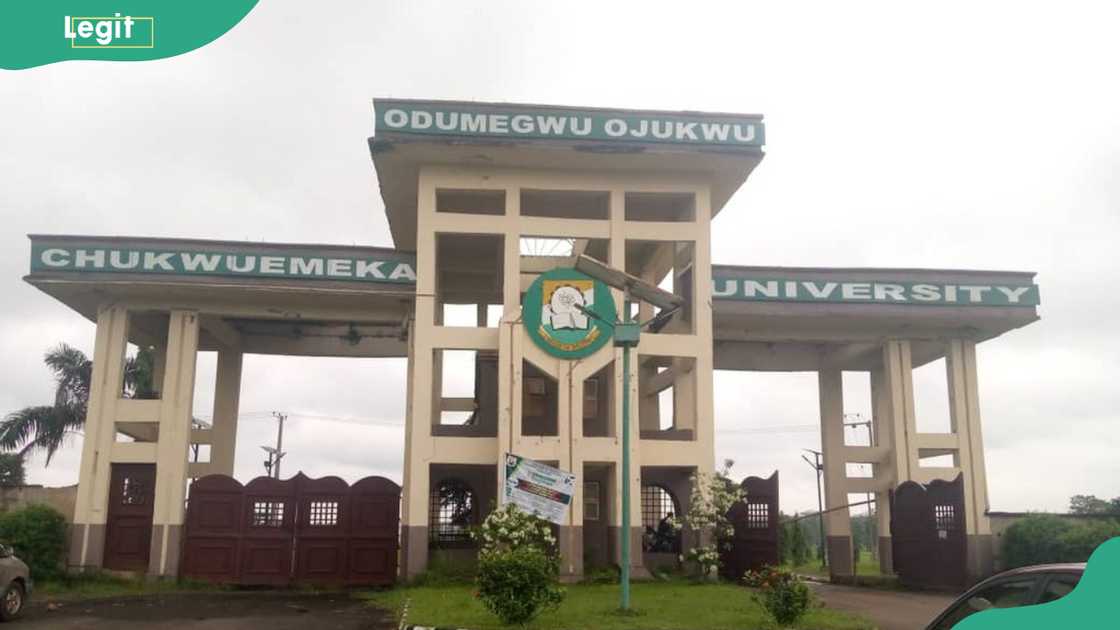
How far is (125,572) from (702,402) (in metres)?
14.3

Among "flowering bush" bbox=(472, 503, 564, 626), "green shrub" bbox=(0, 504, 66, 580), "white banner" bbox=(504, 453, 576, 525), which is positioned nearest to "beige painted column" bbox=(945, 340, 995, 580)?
"white banner" bbox=(504, 453, 576, 525)

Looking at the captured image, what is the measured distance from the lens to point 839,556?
91.3ft

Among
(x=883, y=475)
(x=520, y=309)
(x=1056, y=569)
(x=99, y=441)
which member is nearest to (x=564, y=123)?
(x=520, y=309)

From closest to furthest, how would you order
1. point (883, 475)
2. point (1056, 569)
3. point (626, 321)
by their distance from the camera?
point (1056, 569), point (626, 321), point (883, 475)

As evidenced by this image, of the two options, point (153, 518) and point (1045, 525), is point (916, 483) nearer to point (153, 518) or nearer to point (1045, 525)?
point (1045, 525)

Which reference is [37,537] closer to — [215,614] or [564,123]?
[215,614]

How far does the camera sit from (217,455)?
27.2 m

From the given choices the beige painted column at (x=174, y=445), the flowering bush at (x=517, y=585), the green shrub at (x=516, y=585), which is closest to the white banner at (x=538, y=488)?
the flowering bush at (x=517, y=585)

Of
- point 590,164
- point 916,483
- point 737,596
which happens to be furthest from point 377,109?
point 916,483

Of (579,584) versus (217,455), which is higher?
(217,455)

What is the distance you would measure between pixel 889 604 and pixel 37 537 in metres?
18.8

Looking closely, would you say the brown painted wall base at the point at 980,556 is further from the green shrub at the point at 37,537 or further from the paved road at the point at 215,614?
the green shrub at the point at 37,537

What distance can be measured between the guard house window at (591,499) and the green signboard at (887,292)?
21.2 feet

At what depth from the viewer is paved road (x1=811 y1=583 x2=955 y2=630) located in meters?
15.6
